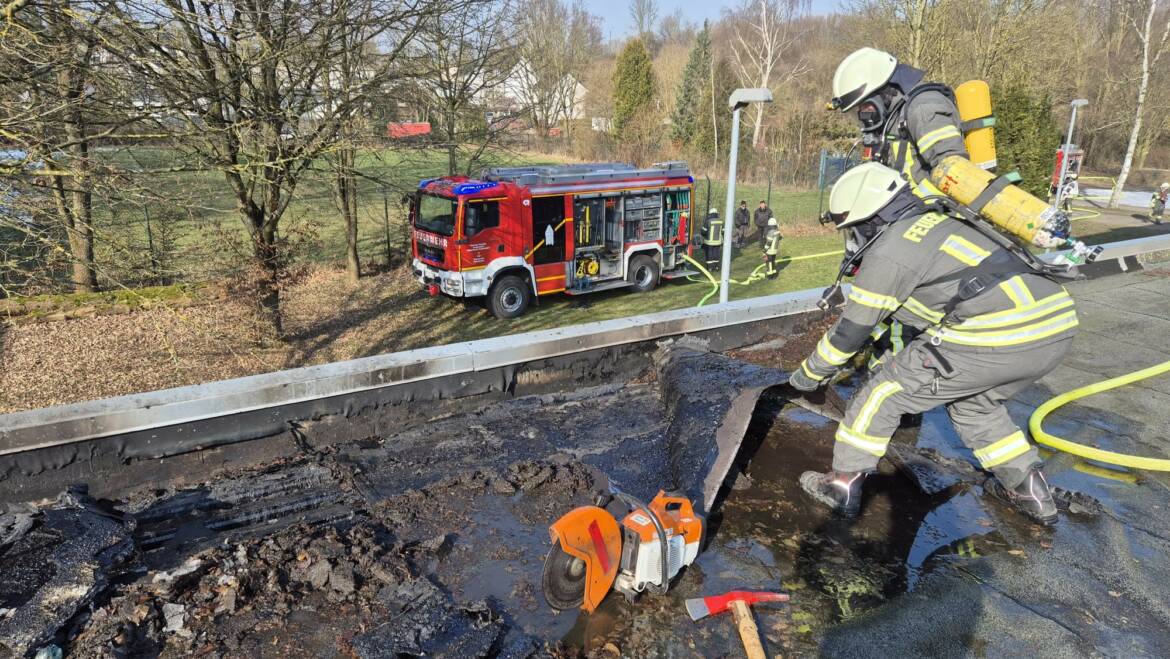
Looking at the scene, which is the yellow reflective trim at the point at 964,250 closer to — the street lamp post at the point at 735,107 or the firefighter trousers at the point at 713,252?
the street lamp post at the point at 735,107

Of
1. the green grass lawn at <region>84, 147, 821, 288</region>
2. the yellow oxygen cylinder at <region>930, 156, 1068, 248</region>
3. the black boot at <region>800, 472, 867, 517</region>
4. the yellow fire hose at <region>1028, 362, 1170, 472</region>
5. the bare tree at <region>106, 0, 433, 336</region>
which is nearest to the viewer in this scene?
the yellow oxygen cylinder at <region>930, 156, 1068, 248</region>

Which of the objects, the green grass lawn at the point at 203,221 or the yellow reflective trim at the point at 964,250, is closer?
the yellow reflective trim at the point at 964,250

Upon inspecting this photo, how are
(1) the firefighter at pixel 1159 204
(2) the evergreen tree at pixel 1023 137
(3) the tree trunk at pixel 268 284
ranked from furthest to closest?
(1) the firefighter at pixel 1159 204
(2) the evergreen tree at pixel 1023 137
(3) the tree trunk at pixel 268 284

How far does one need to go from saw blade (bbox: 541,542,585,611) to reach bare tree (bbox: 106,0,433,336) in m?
5.15

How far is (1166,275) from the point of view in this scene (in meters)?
8.37

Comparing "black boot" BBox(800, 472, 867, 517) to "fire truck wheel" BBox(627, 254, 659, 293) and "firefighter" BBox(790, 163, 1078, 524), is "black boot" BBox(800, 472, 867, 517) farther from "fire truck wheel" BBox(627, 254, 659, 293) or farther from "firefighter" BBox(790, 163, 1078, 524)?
"fire truck wheel" BBox(627, 254, 659, 293)

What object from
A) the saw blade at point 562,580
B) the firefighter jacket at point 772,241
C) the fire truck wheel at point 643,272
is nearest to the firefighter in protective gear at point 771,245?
the firefighter jacket at point 772,241

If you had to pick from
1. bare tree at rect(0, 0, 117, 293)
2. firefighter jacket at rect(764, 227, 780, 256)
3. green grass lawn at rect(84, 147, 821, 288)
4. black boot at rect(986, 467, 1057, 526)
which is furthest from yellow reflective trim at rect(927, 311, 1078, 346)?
firefighter jacket at rect(764, 227, 780, 256)

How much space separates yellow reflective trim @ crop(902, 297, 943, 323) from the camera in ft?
10.3

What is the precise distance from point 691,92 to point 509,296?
2748 cm

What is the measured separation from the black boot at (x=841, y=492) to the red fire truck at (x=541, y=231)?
346 inches

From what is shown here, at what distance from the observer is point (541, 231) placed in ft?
39.5

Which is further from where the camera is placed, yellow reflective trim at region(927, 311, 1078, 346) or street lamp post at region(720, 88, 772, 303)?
street lamp post at region(720, 88, 772, 303)

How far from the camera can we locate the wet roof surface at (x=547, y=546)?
244 cm
